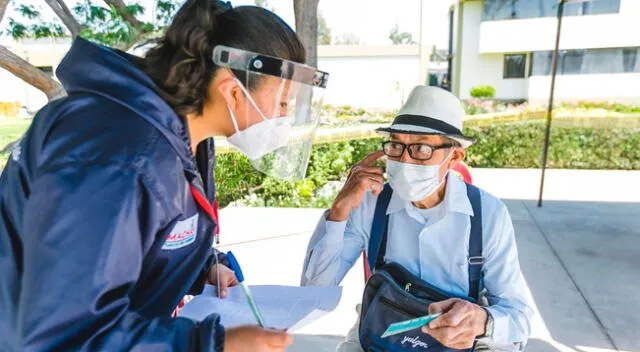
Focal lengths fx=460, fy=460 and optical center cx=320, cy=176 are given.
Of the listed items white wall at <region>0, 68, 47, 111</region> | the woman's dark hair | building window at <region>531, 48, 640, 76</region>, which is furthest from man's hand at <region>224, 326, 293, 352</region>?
building window at <region>531, 48, 640, 76</region>

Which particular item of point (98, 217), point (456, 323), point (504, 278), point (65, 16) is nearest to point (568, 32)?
point (65, 16)

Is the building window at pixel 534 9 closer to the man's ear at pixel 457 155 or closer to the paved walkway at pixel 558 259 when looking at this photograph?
the paved walkway at pixel 558 259

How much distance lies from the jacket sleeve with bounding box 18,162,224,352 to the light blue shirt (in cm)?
100

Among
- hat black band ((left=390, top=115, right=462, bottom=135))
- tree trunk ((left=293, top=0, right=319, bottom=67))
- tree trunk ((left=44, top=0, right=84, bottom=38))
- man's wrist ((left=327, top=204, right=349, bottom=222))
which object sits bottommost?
man's wrist ((left=327, top=204, right=349, bottom=222))

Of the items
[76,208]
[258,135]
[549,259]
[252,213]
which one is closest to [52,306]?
[76,208]

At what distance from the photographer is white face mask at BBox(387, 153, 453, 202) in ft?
5.33

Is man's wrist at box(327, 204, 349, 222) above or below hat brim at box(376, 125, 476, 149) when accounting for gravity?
below

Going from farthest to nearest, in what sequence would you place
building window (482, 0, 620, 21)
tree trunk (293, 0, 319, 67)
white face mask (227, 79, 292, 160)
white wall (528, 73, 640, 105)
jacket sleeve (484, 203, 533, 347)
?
building window (482, 0, 620, 21) → white wall (528, 73, 640, 105) → tree trunk (293, 0, 319, 67) → jacket sleeve (484, 203, 533, 347) → white face mask (227, 79, 292, 160)

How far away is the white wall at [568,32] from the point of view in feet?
61.4

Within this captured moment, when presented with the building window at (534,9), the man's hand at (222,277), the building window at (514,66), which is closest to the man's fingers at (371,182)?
the man's hand at (222,277)

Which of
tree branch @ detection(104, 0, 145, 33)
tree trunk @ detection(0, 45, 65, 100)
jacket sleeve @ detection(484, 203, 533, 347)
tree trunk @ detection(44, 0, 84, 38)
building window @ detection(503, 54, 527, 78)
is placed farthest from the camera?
building window @ detection(503, 54, 527, 78)

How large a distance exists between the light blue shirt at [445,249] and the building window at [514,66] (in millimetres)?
21854

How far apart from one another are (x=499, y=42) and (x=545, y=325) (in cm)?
2013

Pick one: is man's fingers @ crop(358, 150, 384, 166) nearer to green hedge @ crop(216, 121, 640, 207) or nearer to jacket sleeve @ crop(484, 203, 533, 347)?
jacket sleeve @ crop(484, 203, 533, 347)
